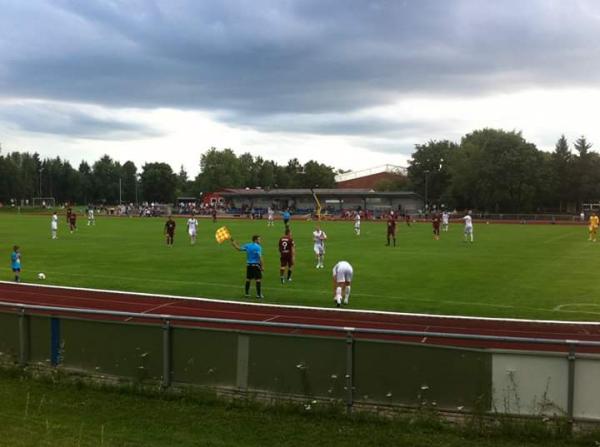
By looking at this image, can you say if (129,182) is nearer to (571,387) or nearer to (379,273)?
(379,273)

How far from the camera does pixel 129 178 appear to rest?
17238cm

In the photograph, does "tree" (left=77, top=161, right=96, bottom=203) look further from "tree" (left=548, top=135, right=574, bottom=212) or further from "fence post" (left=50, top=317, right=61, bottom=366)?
"fence post" (left=50, top=317, right=61, bottom=366)

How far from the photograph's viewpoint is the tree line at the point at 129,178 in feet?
486

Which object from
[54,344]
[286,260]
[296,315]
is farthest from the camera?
[286,260]

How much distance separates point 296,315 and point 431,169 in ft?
338

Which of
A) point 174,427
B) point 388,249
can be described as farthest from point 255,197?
point 174,427

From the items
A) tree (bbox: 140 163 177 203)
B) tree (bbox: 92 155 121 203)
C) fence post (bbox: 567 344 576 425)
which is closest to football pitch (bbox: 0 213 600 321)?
fence post (bbox: 567 344 576 425)

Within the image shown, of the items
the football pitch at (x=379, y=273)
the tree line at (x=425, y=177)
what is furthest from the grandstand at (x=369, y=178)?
the football pitch at (x=379, y=273)

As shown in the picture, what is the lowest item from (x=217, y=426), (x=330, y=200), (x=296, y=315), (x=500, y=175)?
(x=296, y=315)

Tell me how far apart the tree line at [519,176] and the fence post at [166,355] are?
3518 inches

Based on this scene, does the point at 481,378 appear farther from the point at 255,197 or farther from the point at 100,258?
the point at 255,197

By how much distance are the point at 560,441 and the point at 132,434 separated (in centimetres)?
501

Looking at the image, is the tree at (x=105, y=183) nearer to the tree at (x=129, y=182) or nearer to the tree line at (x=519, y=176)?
the tree at (x=129, y=182)

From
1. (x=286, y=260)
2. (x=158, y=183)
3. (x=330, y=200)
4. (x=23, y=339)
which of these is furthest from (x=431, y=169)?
(x=23, y=339)
